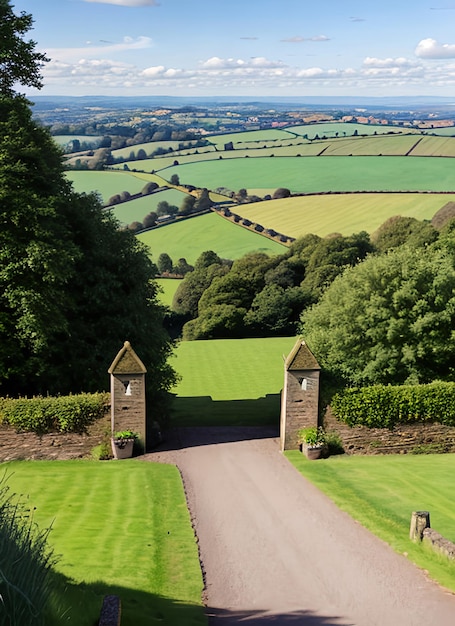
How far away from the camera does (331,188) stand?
107m

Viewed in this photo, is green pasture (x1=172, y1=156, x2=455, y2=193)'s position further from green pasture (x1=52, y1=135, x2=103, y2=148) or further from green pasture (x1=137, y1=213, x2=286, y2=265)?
green pasture (x1=52, y1=135, x2=103, y2=148)

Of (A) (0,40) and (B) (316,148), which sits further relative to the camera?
(B) (316,148)

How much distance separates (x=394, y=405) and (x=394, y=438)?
118cm

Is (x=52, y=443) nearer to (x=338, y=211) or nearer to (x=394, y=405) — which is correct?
(x=394, y=405)

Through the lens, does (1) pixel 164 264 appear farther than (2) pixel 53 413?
Yes

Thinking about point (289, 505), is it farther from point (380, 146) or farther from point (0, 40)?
point (380, 146)

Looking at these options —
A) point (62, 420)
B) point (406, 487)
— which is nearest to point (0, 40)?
point (62, 420)

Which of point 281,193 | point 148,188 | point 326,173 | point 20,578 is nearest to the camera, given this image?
point 20,578

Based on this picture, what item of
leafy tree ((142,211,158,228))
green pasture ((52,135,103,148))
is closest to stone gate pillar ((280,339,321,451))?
leafy tree ((142,211,158,228))

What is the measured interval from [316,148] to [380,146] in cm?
1356

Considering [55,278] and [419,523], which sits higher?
[55,278]

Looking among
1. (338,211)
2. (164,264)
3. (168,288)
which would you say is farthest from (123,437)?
(338,211)

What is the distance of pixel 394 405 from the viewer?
2195cm

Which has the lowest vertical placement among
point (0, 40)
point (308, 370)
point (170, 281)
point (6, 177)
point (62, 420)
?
point (170, 281)
